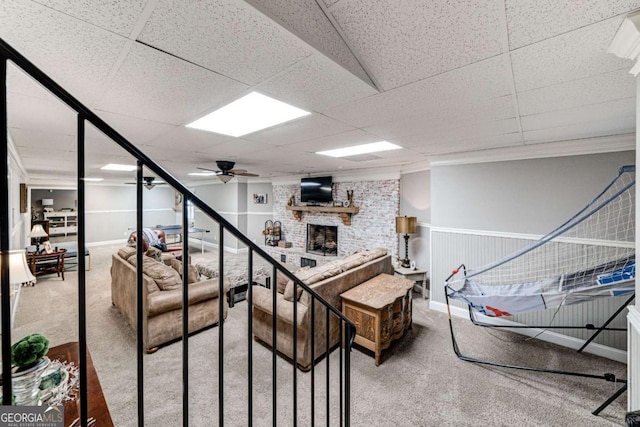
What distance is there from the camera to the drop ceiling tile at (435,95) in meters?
1.42

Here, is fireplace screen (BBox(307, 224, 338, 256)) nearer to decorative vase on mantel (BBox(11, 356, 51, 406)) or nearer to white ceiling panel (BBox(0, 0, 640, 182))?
white ceiling panel (BBox(0, 0, 640, 182))

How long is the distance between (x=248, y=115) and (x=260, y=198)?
624cm

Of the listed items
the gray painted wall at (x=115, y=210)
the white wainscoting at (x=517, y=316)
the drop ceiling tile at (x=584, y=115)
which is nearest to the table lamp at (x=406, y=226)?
the white wainscoting at (x=517, y=316)

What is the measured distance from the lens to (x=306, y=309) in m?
2.67

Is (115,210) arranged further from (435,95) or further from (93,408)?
(435,95)

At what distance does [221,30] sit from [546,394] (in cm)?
353

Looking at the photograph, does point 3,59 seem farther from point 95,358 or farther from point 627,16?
point 95,358

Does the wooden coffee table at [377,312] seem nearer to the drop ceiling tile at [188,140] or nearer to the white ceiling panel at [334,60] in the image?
the white ceiling panel at [334,60]

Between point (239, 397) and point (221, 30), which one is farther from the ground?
point (221, 30)

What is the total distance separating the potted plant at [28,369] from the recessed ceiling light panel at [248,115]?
1.71 metres

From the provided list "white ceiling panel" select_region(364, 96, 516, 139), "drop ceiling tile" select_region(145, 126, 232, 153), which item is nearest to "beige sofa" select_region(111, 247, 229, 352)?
"drop ceiling tile" select_region(145, 126, 232, 153)

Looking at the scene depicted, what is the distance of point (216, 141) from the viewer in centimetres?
296

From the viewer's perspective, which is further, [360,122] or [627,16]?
[360,122]

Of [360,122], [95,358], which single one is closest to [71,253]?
[95,358]
